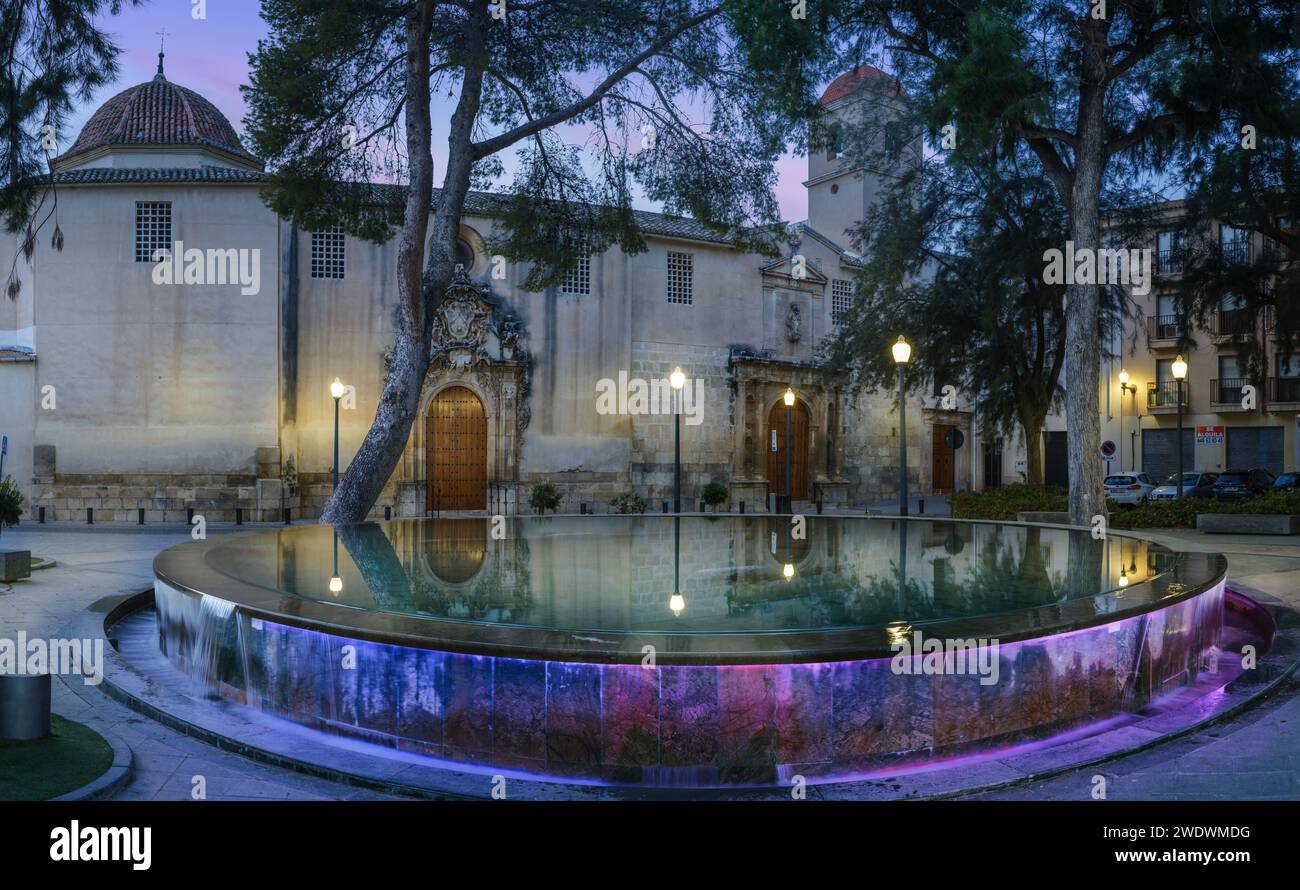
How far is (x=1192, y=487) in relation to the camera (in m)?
31.2

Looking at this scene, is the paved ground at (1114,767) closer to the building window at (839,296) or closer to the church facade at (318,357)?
the church facade at (318,357)

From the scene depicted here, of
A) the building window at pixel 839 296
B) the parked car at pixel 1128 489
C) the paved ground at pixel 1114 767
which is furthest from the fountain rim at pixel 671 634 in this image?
the building window at pixel 839 296

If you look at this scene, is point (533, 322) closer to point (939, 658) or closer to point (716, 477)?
point (716, 477)

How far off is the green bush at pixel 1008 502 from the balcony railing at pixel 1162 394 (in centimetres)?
1646

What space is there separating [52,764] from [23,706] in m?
0.41

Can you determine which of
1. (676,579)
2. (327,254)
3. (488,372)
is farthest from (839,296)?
(676,579)

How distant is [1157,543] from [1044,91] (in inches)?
303

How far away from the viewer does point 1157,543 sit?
33.3ft

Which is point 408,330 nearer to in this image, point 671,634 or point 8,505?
point 8,505

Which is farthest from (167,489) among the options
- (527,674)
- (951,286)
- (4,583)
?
(527,674)

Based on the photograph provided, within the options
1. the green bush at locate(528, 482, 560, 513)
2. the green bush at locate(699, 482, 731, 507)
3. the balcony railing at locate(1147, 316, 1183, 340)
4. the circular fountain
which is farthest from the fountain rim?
the balcony railing at locate(1147, 316, 1183, 340)
